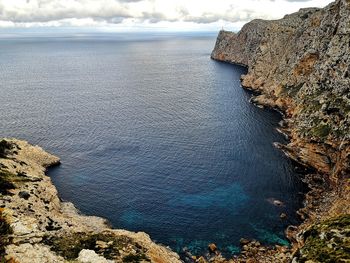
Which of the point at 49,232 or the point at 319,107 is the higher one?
the point at 319,107

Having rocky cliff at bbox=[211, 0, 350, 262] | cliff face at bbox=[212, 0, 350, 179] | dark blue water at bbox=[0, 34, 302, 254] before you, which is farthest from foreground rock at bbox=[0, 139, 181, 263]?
cliff face at bbox=[212, 0, 350, 179]

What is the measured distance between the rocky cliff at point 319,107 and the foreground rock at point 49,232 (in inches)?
948

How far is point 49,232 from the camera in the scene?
53.5 meters

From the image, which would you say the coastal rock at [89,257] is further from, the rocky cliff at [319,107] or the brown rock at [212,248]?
the rocky cliff at [319,107]

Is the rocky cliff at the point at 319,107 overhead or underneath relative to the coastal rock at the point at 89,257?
overhead

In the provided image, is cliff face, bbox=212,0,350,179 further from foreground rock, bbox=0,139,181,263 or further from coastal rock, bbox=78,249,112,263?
coastal rock, bbox=78,249,112,263

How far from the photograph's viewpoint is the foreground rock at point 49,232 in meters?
46.0

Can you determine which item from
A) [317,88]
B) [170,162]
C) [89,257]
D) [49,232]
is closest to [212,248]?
[89,257]

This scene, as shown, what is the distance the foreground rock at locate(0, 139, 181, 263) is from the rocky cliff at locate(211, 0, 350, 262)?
79.0 feet

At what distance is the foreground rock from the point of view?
45969 millimetres

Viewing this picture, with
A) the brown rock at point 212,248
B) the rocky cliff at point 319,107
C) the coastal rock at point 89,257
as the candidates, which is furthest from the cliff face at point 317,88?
the coastal rock at point 89,257

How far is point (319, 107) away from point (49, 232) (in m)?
76.5

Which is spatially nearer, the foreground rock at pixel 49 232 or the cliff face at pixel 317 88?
the foreground rock at pixel 49 232

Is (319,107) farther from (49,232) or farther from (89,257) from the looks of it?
(49,232)
